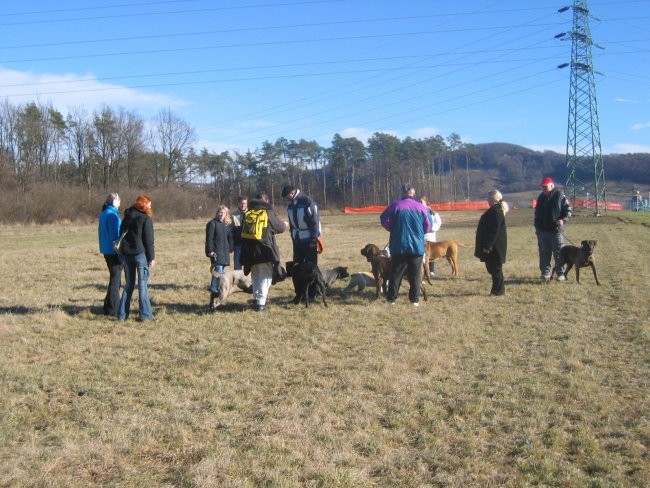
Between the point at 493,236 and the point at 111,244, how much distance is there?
224 inches

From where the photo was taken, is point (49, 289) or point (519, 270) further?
point (519, 270)

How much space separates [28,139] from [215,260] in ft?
160

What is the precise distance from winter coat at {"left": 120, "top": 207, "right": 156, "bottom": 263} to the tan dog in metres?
1.26

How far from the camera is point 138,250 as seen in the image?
748 cm

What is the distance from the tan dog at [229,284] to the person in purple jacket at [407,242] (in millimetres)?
2225

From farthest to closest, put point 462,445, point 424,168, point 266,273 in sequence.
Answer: point 424,168 → point 266,273 → point 462,445

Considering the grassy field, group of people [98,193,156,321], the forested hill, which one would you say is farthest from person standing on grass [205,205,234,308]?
the forested hill

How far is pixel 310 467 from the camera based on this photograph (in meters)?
3.43

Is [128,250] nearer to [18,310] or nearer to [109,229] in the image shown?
[109,229]

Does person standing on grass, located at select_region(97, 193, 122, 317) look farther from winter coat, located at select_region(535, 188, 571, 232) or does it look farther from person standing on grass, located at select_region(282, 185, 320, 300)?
winter coat, located at select_region(535, 188, 571, 232)

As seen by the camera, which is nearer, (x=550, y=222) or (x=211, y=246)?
(x=211, y=246)

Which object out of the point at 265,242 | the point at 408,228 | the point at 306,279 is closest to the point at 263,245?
the point at 265,242

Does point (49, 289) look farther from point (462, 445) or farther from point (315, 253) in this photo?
point (462, 445)

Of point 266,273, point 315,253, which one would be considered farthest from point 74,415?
point 315,253
